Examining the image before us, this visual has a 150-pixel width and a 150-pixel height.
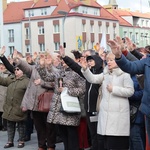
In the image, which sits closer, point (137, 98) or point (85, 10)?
point (137, 98)

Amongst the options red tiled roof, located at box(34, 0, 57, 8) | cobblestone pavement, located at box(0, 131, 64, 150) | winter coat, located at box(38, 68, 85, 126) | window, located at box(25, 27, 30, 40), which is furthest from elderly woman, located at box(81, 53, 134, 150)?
window, located at box(25, 27, 30, 40)

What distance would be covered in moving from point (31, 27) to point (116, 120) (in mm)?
65628

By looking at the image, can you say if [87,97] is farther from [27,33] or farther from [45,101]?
[27,33]

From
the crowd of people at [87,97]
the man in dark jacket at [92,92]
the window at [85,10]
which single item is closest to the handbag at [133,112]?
the crowd of people at [87,97]

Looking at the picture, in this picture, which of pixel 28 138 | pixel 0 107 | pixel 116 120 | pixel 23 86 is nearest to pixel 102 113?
pixel 116 120

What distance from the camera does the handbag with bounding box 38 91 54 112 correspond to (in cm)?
856

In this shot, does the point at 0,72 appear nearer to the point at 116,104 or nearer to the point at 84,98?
the point at 84,98

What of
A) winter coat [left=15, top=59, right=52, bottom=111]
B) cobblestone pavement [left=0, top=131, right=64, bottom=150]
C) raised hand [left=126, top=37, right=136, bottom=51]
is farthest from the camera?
cobblestone pavement [left=0, top=131, right=64, bottom=150]

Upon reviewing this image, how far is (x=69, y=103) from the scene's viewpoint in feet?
26.1

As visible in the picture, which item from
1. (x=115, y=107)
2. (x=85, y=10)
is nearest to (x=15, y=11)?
(x=85, y=10)

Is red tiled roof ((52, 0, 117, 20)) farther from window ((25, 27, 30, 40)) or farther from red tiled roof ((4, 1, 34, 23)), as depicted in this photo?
red tiled roof ((4, 1, 34, 23))

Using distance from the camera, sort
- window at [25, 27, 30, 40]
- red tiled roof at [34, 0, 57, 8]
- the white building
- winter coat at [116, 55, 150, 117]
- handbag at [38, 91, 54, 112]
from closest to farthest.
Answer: winter coat at [116, 55, 150, 117] → handbag at [38, 91, 54, 112] → the white building → red tiled roof at [34, 0, 57, 8] → window at [25, 27, 30, 40]

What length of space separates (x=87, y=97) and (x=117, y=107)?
0.88 m

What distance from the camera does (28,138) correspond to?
10.3m
